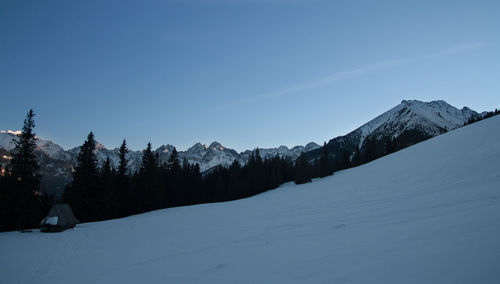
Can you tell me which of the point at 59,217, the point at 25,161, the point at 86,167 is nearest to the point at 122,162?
the point at 86,167

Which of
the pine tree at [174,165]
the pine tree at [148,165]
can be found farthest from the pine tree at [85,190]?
the pine tree at [174,165]

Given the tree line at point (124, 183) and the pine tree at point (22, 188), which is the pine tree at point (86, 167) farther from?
the pine tree at point (22, 188)

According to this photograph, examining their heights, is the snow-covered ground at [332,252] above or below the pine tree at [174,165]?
below

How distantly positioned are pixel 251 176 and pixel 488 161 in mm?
53820

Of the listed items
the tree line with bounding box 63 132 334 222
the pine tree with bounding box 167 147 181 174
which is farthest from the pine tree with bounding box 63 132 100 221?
the pine tree with bounding box 167 147 181 174

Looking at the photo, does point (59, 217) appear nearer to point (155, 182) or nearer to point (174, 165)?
point (155, 182)

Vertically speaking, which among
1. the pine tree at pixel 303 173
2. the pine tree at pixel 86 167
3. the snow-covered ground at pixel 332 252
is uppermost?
the pine tree at pixel 86 167

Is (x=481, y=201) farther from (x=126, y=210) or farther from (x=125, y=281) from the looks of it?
(x=126, y=210)

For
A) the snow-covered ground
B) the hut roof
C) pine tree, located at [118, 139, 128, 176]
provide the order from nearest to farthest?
the snow-covered ground
the hut roof
pine tree, located at [118, 139, 128, 176]

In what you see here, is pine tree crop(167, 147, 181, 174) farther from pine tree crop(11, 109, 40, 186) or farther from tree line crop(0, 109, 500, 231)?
pine tree crop(11, 109, 40, 186)

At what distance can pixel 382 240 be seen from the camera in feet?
26.3

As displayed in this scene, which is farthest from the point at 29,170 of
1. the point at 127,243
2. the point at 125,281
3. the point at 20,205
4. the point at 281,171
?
the point at 281,171

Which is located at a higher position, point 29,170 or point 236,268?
point 29,170

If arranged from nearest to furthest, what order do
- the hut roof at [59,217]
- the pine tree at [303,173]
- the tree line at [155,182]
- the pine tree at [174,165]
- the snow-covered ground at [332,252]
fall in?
the snow-covered ground at [332,252] < the hut roof at [59,217] < the tree line at [155,182] < the pine tree at [174,165] < the pine tree at [303,173]
